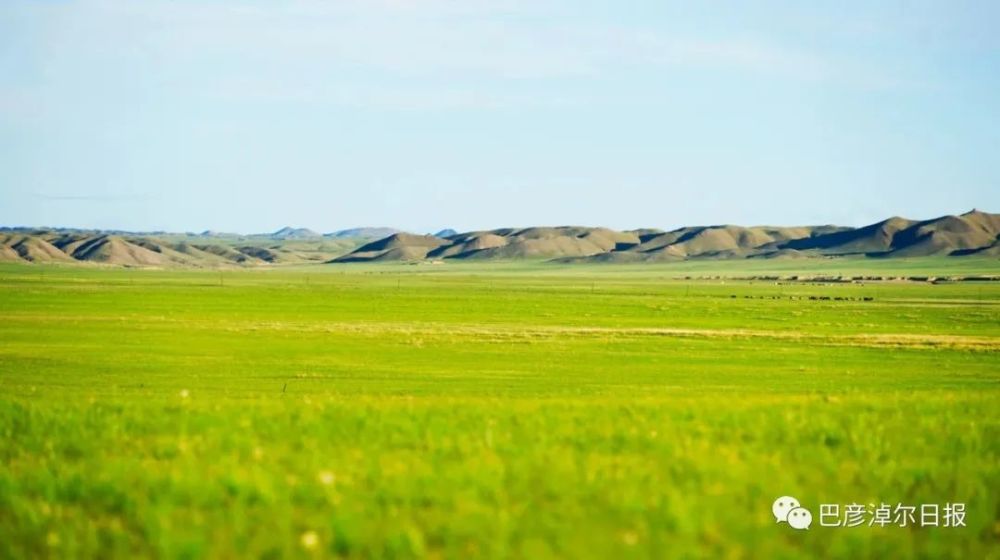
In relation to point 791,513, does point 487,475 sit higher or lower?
higher

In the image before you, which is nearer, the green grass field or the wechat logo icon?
the green grass field

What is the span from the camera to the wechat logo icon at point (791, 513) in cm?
821

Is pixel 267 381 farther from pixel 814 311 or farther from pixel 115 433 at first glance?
pixel 814 311

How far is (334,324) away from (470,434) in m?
52.6

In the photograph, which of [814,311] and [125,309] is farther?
[814,311]

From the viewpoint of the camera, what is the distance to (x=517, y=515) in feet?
27.2

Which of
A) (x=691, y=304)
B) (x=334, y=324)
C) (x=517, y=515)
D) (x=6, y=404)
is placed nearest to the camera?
(x=517, y=515)

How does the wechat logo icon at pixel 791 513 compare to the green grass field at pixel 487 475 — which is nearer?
the green grass field at pixel 487 475

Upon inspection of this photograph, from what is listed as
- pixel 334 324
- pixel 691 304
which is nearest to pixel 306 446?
pixel 334 324

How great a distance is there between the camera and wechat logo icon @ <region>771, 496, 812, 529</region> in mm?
8211

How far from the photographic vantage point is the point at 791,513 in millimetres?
8352

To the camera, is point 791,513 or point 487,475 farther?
point 487,475

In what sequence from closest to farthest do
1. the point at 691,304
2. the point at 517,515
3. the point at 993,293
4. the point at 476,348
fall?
the point at 517,515 → the point at 476,348 → the point at 691,304 → the point at 993,293

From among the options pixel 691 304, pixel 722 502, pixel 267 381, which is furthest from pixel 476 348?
pixel 691 304
